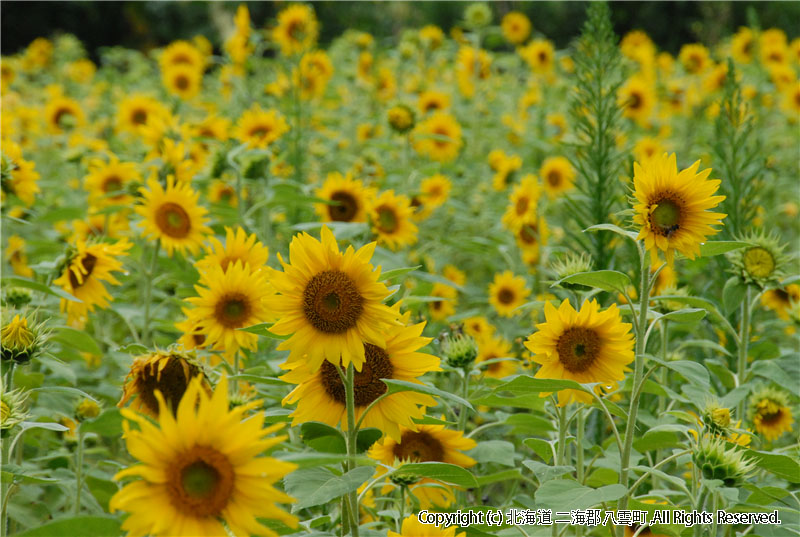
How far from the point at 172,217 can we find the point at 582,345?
1261 millimetres

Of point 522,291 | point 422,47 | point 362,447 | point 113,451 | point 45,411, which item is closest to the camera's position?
point 362,447

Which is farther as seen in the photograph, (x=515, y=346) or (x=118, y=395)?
(x=515, y=346)

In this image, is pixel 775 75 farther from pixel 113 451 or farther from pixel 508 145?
pixel 113 451

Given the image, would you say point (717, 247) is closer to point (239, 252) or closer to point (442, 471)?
point (442, 471)

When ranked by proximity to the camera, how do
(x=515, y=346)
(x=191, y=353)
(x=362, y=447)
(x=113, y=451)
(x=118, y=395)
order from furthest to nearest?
1. (x=515, y=346)
2. (x=113, y=451)
3. (x=118, y=395)
4. (x=191, y=353)
5. (x=362, y=447)

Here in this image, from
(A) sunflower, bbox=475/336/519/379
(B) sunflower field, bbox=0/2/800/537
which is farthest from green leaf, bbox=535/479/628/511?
(A) sunflower, bbox=475/336/519/379

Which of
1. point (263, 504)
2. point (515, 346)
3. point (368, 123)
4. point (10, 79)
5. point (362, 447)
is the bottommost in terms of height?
point (263, 504)

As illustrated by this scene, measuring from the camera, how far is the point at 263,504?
91 centimetres

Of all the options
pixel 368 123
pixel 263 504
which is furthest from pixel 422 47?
pixel 263 504

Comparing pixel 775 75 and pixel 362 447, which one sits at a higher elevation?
pixel 775 75

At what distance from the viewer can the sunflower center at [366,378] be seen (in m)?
1.27

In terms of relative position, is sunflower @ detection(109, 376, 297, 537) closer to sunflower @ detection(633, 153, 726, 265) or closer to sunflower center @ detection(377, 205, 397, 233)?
sunflower @ detection(633, 153, 726, 265)

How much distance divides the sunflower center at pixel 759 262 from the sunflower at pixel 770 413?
1.06ft

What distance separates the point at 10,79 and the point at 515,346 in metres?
4.21
